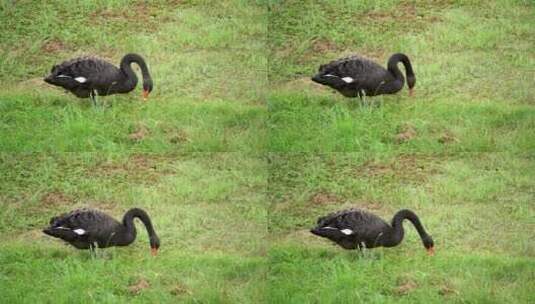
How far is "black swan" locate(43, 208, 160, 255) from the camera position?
6.93 meters

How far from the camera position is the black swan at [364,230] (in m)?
6.93

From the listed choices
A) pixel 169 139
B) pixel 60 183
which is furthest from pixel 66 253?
pixel 169 139

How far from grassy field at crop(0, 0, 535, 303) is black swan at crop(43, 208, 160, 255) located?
89 millimetres

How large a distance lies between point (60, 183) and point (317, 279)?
1.93 metres

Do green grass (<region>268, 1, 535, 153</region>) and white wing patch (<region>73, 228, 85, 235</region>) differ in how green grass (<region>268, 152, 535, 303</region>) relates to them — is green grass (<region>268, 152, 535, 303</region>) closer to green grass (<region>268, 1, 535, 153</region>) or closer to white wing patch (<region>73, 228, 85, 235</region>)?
green grass (<region>268, 1, 535, 153</region>)

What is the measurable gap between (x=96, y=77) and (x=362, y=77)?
1.87m

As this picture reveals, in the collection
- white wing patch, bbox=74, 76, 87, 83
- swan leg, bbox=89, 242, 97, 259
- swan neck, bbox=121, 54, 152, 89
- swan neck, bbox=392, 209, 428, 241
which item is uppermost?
swan neck, bbox=121, 54, 152, 89

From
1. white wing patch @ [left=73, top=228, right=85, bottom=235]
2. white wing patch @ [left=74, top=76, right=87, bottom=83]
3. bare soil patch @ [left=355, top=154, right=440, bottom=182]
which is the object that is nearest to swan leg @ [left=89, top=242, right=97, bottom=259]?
white wing patch @ [left=73, top=228, right=85, bottom=235]

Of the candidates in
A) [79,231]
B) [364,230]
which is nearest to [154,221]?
[79,231]

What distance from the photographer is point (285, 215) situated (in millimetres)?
7070

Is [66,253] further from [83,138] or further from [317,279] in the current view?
[317,279]

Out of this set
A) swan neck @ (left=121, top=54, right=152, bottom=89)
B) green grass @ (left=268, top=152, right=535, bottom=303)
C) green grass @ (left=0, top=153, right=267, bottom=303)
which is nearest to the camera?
green grass @ (left=268, top=152, right=535, bottom=303)

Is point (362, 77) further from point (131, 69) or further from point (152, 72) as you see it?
point (131, 69)

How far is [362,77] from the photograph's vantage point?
278 inches
